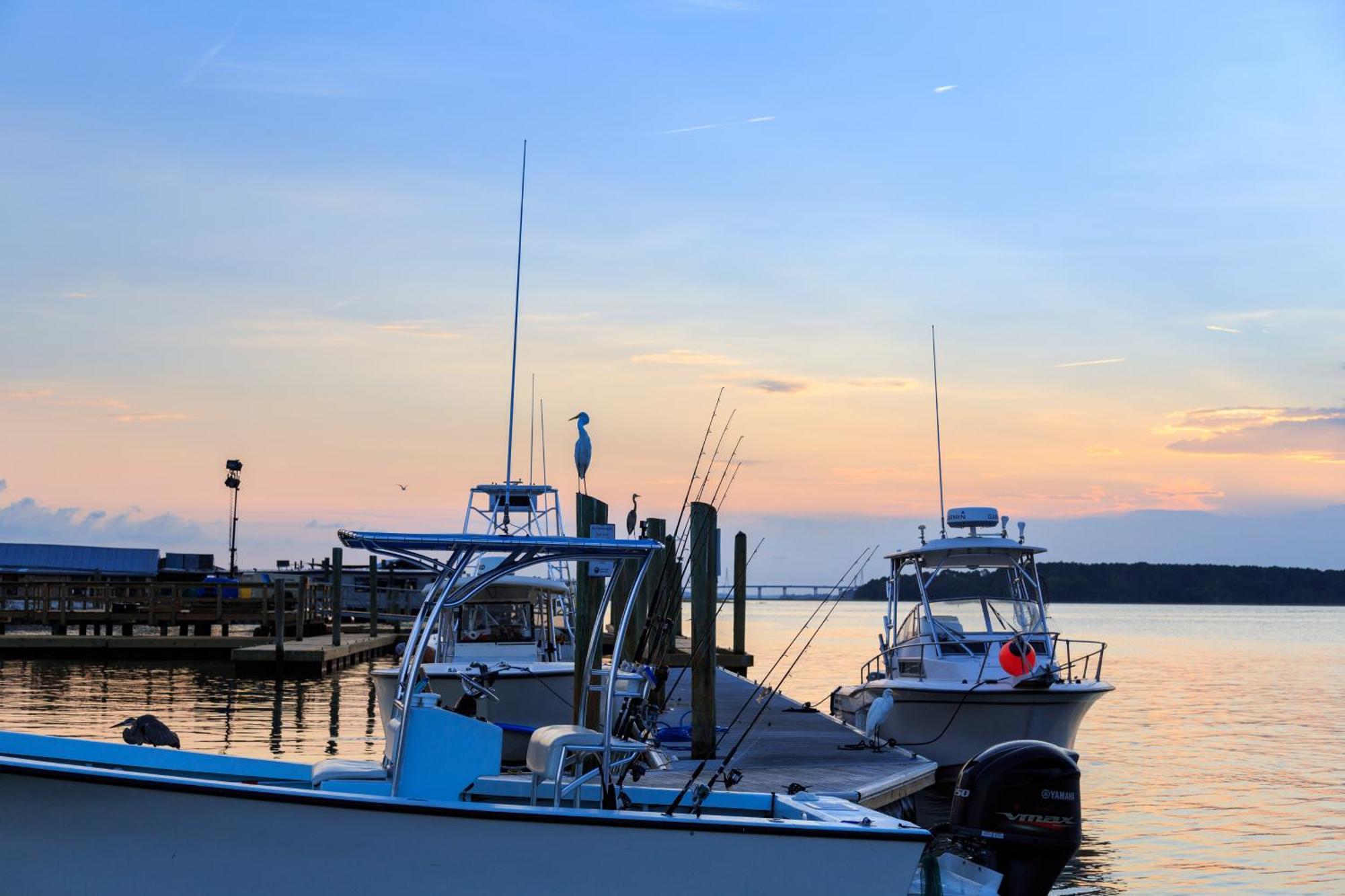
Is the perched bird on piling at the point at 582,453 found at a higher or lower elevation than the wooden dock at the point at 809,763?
higher

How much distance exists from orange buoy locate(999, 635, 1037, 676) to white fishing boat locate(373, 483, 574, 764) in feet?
16.1

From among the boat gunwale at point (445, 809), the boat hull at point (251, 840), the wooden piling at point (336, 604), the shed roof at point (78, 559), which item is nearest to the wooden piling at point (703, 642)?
the boat gunwale at point (445, 809)

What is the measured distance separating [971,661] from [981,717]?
99 centimetres

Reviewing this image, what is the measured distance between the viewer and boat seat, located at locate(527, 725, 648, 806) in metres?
7.29

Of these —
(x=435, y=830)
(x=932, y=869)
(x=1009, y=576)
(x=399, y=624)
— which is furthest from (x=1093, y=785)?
(x=399, y=624)

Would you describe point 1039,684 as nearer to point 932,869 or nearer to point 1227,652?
point 932,869

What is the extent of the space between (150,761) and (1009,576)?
11.9 m

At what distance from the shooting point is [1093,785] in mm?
18625

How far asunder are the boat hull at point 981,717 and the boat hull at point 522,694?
3.88 m

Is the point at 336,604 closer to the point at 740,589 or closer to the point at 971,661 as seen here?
the point at 740,589

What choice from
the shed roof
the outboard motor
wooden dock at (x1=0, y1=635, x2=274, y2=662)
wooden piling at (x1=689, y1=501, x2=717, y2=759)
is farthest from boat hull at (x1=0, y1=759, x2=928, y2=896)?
the shed roof

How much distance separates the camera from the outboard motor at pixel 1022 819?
8227 millimetres

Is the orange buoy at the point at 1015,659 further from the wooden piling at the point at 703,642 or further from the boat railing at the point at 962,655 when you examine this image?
the wooden piling at the point at 703,642

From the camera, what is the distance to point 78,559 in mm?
82000
